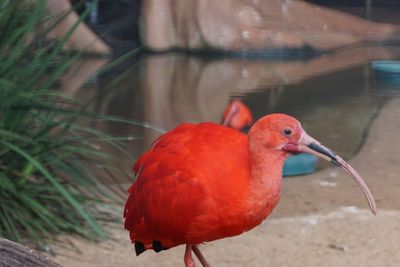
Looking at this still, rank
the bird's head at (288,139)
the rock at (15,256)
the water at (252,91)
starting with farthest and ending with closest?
1. the water at (252,91)
2. the bird's head at (288,139)
3. the rock at (15,256)

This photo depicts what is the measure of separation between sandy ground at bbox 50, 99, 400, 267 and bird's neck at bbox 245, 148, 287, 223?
1.45 m

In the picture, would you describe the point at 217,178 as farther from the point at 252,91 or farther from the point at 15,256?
the point at 252,91

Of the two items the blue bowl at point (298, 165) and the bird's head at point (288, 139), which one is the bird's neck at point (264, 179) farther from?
the blue bowl at point (298, 165)

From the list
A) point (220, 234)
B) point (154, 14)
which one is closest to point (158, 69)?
point (154, 14)

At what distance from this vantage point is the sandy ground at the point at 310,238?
436 centimetres

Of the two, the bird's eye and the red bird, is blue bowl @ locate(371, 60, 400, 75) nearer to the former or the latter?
the red bird

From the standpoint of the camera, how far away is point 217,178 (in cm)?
296

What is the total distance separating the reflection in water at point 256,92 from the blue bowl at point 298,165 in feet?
2.44

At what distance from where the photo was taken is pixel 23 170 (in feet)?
15.1

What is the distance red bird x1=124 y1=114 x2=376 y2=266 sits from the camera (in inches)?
115

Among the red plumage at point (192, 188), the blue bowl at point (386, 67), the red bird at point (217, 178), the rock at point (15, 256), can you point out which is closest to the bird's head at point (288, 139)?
the red bird at point (217, 178)

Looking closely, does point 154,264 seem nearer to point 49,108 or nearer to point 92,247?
point 92,247

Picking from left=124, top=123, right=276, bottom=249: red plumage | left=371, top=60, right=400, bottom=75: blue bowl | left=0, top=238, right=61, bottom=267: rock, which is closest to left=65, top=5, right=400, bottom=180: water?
left=371, top=60, right=400, bottom=75: blue bowl

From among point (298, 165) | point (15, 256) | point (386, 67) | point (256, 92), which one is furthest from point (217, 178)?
point (386, 67)
